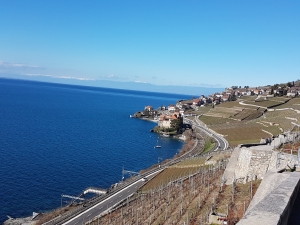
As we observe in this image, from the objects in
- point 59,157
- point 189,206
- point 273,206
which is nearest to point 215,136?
point 59,157

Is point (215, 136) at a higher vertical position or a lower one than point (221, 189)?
lower

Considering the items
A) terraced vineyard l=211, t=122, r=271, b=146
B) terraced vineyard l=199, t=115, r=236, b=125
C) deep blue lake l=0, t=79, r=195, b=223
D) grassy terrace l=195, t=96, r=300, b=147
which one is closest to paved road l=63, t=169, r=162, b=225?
deep blue lake l=0, t=79, r=195, b=223

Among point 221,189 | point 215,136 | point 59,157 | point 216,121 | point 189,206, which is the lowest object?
point 59,157

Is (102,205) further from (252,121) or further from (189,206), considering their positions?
(252,121)

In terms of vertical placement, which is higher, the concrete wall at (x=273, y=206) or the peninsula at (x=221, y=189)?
the concrete wall at (x=273, y=206)

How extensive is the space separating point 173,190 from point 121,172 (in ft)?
71.6

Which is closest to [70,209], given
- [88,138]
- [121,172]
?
[121,172]

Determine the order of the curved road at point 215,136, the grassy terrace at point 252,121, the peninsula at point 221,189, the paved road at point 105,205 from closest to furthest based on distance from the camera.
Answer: the peninsula at point 221,189 → the paved road at point 105,205 → the grassy terrace at point 252,121 → the curved road at point 215,136

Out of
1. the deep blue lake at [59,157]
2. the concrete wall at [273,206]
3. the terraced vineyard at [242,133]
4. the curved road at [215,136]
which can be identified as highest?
the concrete wall at [273,206]

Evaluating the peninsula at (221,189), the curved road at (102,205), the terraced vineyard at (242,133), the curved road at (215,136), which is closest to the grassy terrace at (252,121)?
the terraced vineyard at (242,133)

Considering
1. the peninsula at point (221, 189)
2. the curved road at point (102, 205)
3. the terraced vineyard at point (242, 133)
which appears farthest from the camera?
the terraced vineyard at point (242, 133)

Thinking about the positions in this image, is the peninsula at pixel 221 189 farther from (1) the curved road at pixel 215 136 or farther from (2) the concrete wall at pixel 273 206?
(1) the curved road at pixel 215 136

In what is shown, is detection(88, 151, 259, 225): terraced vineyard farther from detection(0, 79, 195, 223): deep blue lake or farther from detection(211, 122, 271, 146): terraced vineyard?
detection(211, 122, 271, 146): terraced vineyard

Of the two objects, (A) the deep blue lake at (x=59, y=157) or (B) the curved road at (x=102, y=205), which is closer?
(B) the curved road at (x=102, y=205)
